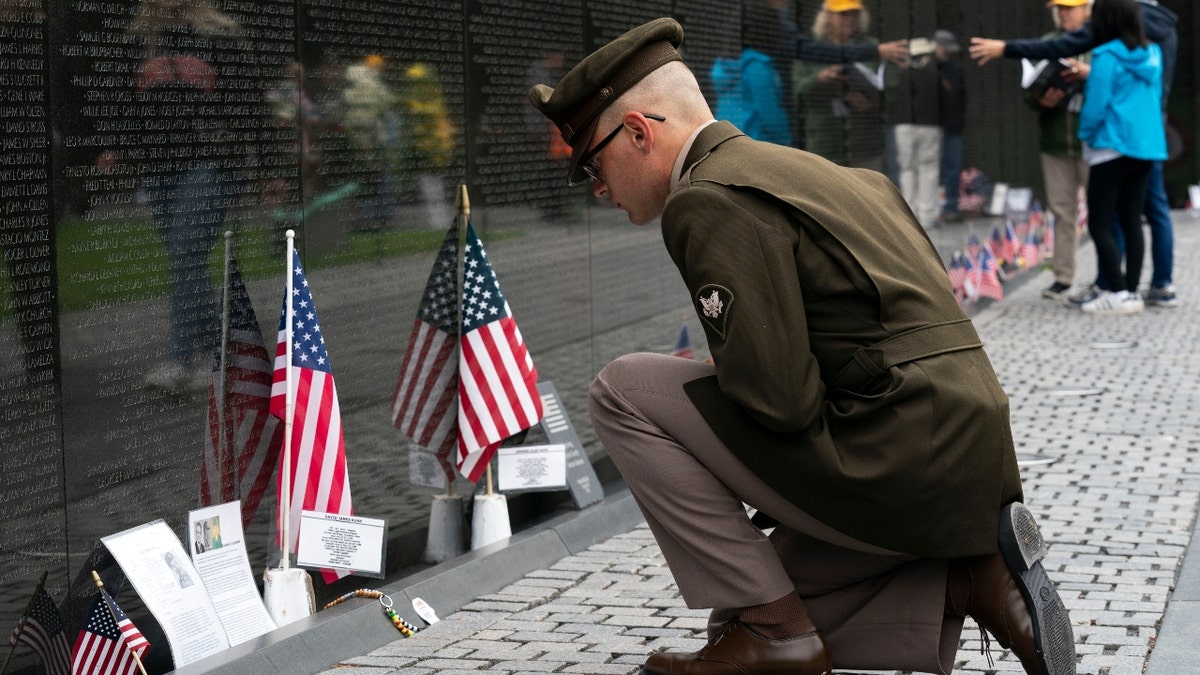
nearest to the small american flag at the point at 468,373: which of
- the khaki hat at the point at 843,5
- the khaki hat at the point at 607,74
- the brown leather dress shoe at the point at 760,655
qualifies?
the khaki hat at the point at 607,74

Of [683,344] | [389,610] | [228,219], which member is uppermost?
[228,219]

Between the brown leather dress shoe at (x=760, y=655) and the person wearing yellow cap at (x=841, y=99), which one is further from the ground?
the person wearing yellow cap at (x=841, y=99)

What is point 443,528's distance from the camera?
5.85 metres

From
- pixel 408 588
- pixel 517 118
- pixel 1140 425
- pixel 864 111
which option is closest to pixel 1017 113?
pixel 864 111

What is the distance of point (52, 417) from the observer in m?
4.18

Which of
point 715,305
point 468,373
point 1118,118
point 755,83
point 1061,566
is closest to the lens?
point 715,305

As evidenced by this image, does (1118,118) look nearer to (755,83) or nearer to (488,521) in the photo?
(755,83)

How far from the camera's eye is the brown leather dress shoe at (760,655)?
3.85 m

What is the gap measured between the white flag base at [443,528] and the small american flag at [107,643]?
70.5 inches

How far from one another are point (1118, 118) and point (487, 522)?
7607mm

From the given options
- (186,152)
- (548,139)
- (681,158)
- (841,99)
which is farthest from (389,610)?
(841,99)

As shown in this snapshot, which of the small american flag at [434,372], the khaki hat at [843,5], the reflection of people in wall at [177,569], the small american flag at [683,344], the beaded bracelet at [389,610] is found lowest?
the beaded bracelet at [389,610]

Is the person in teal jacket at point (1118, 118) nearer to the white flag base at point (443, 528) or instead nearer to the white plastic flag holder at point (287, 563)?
the white flag base at point (443, 528)

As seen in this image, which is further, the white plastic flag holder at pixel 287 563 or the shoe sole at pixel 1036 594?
the white plastic flag holder at pixel 287 563
